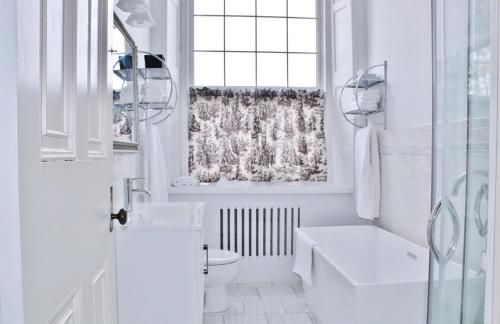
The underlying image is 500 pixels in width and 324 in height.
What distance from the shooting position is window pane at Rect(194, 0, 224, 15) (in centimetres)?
386

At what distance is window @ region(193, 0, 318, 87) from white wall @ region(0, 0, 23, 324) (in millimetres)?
3354

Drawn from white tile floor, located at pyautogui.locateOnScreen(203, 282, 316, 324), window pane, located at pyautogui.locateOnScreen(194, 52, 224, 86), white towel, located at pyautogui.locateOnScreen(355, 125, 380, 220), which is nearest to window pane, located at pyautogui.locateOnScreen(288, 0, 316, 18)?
window pane, located at pyautogui.locateOnScreen(194, 52, 224, 86)

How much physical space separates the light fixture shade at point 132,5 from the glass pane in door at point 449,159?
1.60m

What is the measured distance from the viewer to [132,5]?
2211mm

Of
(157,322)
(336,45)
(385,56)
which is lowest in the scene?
(157,322)

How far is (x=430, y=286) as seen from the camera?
1278 millimetres

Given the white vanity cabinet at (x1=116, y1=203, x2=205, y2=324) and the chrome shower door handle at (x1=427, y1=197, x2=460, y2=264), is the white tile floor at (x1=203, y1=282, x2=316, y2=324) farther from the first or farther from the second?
the chrome shower door handle at (x1=427, y1=197, x2=460, y2=264)

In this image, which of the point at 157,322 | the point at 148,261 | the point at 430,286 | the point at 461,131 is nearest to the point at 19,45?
the point at 461,131

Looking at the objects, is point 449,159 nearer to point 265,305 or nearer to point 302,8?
point 265,305

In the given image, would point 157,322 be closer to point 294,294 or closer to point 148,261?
point 148,261

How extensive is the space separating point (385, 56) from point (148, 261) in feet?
8.12

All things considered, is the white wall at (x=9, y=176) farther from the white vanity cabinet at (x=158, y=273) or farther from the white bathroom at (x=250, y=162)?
the white vanity cabinet at (x=158, y=273)

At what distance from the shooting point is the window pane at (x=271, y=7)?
393 centimetres

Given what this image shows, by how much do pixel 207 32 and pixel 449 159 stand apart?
3155 mm
